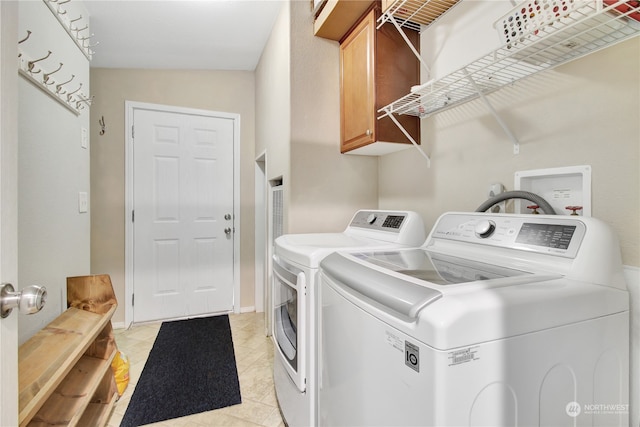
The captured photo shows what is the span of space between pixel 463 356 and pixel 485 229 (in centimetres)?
63

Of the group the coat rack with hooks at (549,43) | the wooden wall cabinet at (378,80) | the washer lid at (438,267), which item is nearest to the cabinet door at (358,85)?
the wooden wall cabinet at (378,80)

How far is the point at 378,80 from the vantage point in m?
1.65

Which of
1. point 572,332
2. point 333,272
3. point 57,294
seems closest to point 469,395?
point 572,332

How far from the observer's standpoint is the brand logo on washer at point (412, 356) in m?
0.59

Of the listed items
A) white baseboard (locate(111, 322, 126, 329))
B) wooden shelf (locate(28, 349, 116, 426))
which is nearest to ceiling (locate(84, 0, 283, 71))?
wooden shelf (locate(28, 349, 116, 426))

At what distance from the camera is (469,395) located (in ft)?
1.81

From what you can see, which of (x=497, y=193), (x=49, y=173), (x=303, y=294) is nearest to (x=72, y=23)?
(x=49, y=173)

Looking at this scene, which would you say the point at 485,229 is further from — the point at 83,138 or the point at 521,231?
the point at 83,138

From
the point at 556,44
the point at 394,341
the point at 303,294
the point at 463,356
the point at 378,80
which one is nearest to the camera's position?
the point at 463,356

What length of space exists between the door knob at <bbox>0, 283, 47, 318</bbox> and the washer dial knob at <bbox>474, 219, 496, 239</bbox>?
4.20ft

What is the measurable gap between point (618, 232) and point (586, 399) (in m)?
0.53

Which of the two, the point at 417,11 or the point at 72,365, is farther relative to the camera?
the point at 417,11

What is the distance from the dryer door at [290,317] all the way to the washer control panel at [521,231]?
0.67 m

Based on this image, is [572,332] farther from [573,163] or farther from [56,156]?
[56,156]
